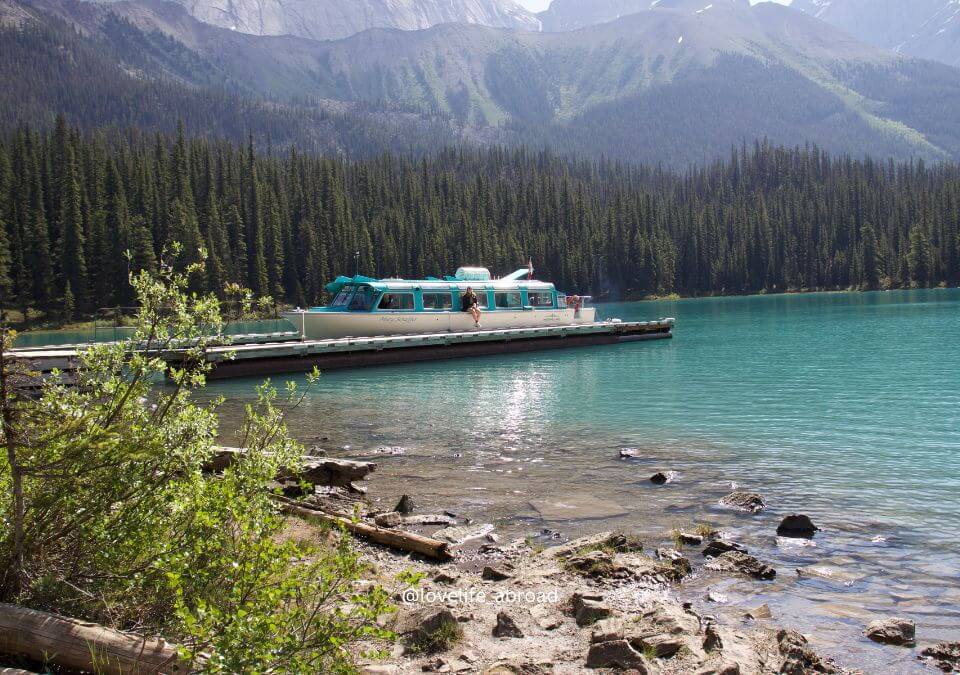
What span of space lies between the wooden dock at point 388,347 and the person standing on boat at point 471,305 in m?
1.47

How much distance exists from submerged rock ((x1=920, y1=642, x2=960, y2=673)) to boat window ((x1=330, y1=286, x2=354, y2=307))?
Result: 34301 millimetres

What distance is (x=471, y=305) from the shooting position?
1649 inches

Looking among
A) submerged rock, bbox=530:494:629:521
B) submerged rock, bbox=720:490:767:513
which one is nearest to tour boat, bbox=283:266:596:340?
submerged rock, bbox=530:494:629:521

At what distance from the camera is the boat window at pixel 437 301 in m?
40.6

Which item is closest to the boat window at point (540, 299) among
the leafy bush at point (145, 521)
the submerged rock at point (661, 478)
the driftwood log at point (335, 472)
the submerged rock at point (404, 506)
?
the submerged rock at point (661, 478)

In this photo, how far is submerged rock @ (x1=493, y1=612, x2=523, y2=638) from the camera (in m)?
6.79

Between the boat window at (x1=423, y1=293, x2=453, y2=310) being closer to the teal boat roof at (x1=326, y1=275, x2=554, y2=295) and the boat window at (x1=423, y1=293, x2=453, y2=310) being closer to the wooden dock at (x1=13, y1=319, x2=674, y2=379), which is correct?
the teal boat roof at (x1=326, y1=275, x2=554, y2=295)

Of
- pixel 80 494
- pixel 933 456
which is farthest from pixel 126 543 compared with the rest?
pixel 933 456

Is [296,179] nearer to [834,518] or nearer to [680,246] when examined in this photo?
[680,246]

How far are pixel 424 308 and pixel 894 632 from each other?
113 ft

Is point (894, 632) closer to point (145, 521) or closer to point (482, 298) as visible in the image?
point (145, 521)

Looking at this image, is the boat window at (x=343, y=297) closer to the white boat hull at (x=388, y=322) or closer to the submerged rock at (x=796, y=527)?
the white boat hull at (x=388, y=322)

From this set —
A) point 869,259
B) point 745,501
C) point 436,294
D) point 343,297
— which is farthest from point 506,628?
point 869,259

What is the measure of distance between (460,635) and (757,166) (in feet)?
644
